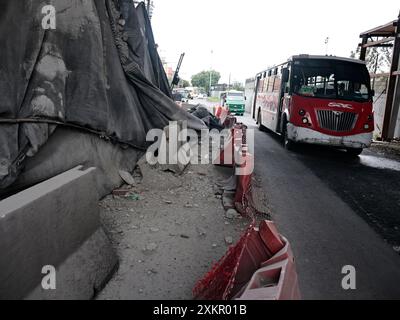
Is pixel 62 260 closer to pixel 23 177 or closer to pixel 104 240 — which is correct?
pixel 104 240

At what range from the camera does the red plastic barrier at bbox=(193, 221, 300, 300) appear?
217 cm

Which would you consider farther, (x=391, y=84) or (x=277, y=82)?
(x=391, y=84)

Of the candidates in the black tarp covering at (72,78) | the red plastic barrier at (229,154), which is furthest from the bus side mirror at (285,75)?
the black tarp covering at (72,78)

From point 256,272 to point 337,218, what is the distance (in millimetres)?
3362

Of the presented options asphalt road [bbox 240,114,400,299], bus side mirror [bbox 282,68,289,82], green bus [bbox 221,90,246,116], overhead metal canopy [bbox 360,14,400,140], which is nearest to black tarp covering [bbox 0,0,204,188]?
asphalt road [bbox 240,114,400,299]

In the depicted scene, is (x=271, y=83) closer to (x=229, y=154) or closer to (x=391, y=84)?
(x=391, y=84)

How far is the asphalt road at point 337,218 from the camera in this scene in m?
3.56

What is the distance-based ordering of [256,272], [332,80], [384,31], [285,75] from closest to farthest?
1. [256,272]
2. [332,80]
3. [285,75]
4. [384,31]

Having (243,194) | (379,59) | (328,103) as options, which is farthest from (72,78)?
(379,59)

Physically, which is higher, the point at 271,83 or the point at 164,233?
the point at 271,83

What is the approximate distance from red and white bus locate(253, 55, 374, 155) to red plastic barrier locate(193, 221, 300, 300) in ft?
24.5

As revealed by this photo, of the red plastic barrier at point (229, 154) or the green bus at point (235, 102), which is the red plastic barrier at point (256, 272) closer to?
the red plastic barrier at point (229, 154)

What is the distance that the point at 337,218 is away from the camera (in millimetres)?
5266

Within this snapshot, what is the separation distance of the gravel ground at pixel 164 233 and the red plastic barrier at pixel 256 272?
41 centimetres
